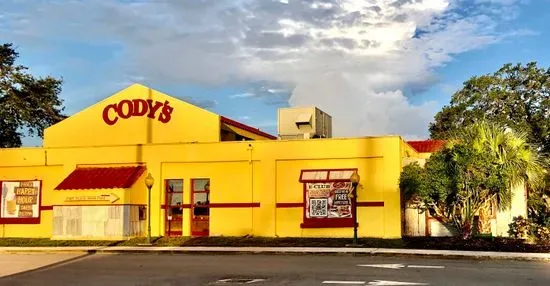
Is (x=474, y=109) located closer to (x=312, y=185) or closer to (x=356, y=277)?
(x=312, y=185)

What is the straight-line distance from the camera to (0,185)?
107 feet

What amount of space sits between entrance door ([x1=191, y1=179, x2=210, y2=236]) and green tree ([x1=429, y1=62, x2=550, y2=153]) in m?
26.3

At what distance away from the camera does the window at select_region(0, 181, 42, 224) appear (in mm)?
31891

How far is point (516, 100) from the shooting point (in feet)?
171

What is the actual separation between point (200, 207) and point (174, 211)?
4.11ft

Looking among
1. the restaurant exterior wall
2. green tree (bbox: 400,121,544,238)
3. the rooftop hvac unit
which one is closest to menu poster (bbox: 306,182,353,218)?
the restaurant exterior wall

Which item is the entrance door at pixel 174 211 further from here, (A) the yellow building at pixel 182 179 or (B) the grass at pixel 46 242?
(B) the grass at pixel 46 242

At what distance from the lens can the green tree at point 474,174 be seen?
24.8 meters

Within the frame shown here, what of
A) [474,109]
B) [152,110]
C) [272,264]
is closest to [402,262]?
[272,264]

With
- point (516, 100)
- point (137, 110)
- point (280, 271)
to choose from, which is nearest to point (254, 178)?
point (137, 110)

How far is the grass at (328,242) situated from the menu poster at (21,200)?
1.93 meters

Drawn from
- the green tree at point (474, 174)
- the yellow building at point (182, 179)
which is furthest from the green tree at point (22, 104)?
the green tree at point (474, 174)

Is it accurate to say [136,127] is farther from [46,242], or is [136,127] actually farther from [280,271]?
[280,271]

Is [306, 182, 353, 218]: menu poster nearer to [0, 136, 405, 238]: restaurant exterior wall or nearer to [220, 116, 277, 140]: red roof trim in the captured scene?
[0, 136, 405, 238]: restaurant exterior wall
